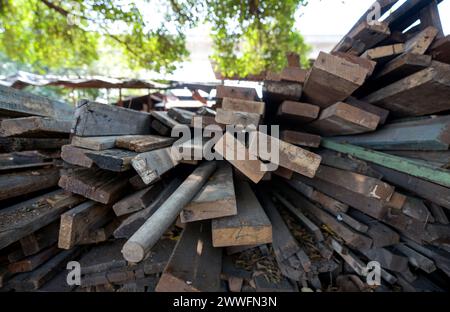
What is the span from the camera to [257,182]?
1.48m

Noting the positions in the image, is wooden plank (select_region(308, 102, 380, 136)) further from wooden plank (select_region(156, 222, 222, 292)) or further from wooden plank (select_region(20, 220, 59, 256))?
wooden plank (select_region(20, 220, 59, 256))

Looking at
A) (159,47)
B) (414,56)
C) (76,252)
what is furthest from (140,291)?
(159,47)

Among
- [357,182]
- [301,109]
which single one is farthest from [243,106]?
[357,182]

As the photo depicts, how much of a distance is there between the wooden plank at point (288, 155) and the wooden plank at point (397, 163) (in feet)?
2.18

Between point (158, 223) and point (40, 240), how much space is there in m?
1.26

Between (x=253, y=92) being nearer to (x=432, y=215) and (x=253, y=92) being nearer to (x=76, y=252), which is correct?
(x=432, y=215)

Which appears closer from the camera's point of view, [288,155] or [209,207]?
[209,207]

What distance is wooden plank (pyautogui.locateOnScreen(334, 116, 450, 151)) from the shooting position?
1330mm

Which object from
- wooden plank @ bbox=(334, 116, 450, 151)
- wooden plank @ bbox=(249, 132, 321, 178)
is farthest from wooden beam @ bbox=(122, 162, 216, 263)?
wooden plank @ bbox=(334, 116, 450, 151)

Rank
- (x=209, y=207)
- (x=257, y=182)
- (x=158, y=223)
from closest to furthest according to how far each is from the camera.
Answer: (x=158, y=223) < (x=209, y=207) < (x=257, y=182)

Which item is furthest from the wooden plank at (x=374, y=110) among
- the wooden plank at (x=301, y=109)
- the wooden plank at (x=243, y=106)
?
the wooden plank at (x=243, y=106)

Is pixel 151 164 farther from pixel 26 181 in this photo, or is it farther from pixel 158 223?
pixel 26 181

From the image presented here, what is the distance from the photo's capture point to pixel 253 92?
201 centimetres

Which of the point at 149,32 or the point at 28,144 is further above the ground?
the point at 149,32
